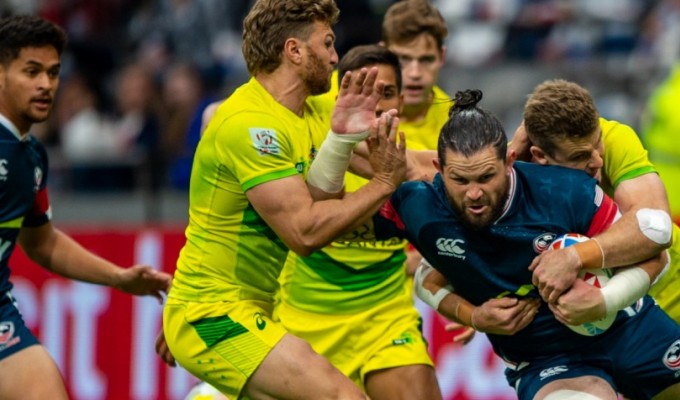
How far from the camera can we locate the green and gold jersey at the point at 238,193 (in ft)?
19.4

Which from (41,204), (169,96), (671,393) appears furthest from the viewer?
(169,96)

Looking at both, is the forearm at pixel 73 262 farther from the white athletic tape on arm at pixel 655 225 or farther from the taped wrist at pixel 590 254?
the white athletic tape on arm at pixel 655 225

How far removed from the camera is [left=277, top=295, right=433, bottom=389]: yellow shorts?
721 centimetres

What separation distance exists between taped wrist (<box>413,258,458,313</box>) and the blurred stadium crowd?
531cm

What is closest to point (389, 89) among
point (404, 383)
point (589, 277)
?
point (404, 383)

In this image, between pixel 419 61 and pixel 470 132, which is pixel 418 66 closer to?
pixel 419 61

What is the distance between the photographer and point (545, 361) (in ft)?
20.4

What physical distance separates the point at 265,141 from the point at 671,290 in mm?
2249

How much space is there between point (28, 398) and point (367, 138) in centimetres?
217

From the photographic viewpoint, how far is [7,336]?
6879 millimetres

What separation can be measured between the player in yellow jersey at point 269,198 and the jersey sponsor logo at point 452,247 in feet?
1.22

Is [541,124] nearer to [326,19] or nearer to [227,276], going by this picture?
[326,19]

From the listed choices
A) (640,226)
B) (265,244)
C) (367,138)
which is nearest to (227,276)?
(265,244)

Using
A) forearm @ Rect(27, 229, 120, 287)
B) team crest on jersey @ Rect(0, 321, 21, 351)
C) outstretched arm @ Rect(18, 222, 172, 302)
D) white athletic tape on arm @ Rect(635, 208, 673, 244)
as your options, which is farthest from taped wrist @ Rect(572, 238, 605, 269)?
team crest on jersey @ Rect(0, 321, 21, 351)
